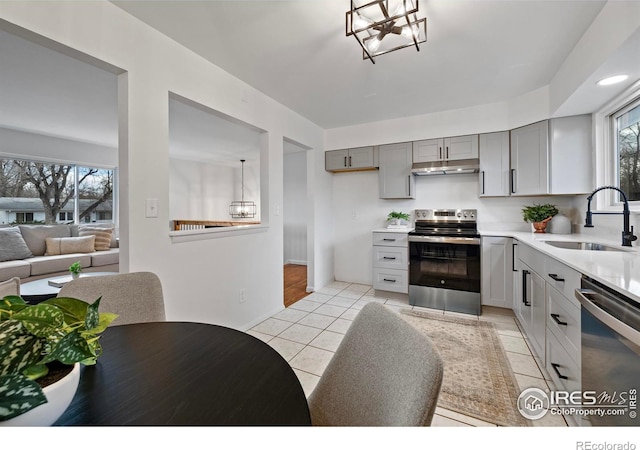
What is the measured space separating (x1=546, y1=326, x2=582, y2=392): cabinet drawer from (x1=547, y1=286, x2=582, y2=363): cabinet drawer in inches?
1.5

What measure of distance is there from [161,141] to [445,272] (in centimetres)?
297

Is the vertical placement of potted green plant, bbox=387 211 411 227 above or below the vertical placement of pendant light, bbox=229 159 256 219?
below

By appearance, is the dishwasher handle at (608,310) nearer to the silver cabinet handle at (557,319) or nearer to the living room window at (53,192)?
the silver cabinet handle at (557,319)

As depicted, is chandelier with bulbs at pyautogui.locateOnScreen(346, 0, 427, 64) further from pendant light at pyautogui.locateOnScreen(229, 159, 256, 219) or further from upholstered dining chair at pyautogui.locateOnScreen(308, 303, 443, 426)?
pendant light at pyautogui.locateOnScreen(229, 159, 256, 219)

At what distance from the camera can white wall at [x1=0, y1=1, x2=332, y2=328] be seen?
58.1 inches

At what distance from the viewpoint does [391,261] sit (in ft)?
11.0

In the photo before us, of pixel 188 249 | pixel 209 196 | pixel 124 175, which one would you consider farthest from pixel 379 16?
pixel 209 196

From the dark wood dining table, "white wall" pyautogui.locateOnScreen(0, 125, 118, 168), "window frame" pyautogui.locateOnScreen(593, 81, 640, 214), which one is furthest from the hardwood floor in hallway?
"white wall" pyautogui.locateOnScreen(0, 125, 118, 168)

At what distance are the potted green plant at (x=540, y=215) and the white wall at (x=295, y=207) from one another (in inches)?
151

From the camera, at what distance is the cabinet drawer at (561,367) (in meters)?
1.31

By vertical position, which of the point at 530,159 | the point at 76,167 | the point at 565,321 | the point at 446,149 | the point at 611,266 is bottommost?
the point at 565,321

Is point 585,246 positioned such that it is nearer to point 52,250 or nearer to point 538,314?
point 538,314

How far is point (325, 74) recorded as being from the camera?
243 centimetres

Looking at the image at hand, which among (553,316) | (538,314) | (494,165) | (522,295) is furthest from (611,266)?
(494,165)
